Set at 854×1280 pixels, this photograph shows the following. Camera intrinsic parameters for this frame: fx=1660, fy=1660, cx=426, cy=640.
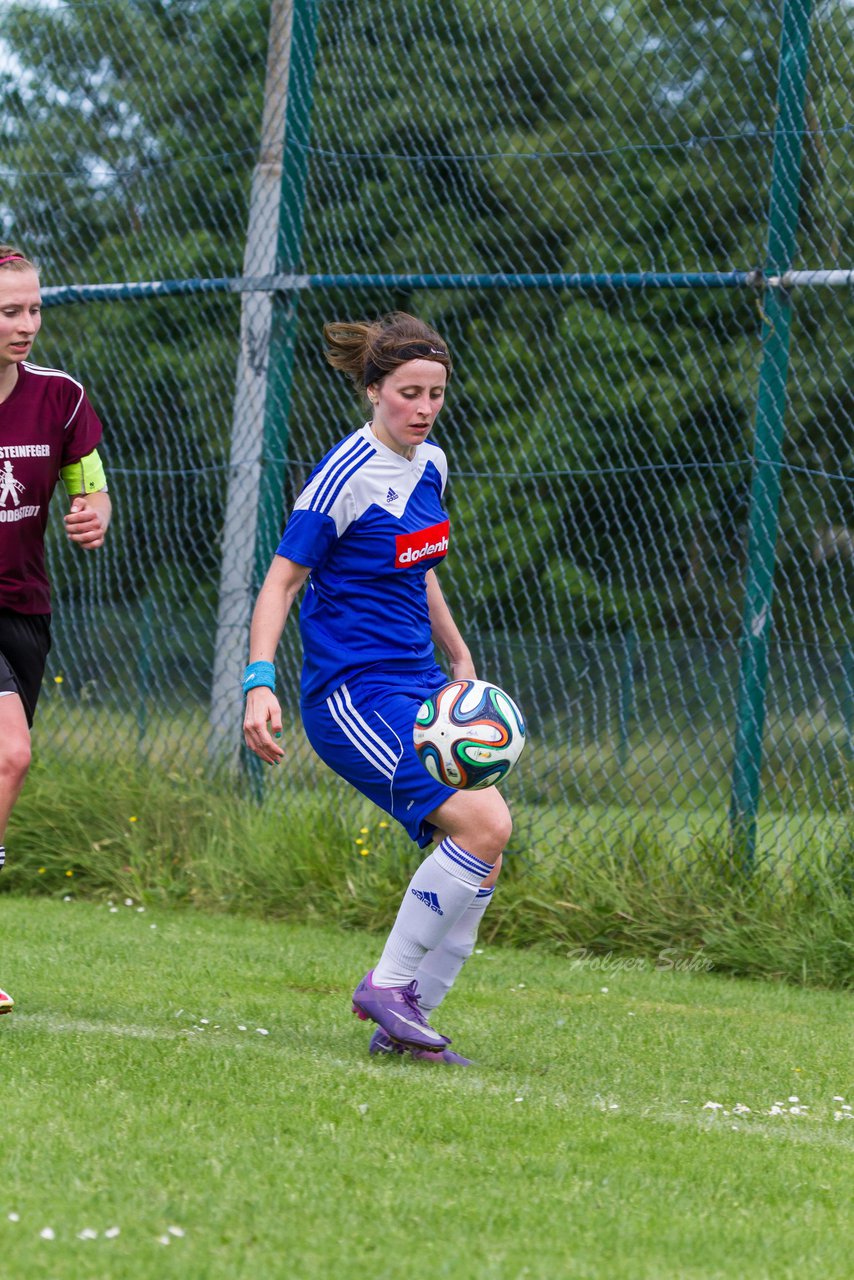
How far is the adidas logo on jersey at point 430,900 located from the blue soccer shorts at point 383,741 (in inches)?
5.0

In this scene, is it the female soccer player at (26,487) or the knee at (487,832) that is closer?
the knee at (487,832)

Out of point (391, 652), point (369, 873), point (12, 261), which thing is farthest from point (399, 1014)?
point (369, 873)

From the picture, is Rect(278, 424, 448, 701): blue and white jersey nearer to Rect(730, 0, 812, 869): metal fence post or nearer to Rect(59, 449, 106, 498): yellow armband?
Rect(59, 449, 106, 498): yellow armband

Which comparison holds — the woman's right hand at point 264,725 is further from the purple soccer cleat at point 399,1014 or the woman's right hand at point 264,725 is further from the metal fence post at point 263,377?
the metal fence post at point 263,377

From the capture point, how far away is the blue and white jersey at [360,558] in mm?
4266

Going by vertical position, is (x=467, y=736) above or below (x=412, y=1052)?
above

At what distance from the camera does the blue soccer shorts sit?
415cm

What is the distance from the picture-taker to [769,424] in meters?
6.18

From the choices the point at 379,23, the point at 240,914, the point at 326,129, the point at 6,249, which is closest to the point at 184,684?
the point at 240,914

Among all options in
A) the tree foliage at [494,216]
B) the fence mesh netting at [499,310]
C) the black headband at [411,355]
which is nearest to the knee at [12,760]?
the black headband at [411,355]

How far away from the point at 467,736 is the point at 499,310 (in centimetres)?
965

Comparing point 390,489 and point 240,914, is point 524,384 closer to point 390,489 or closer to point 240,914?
point 240,914

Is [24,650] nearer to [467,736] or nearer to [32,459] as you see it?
[32,459]

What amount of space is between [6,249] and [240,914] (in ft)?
10.4
